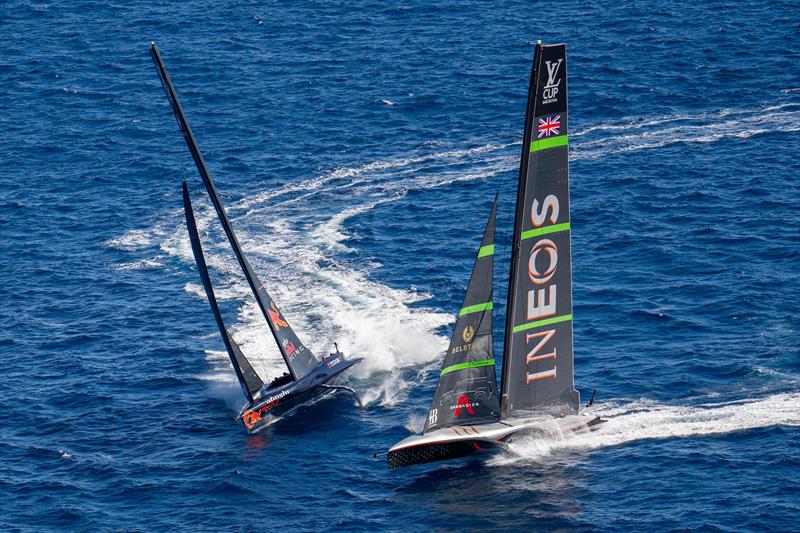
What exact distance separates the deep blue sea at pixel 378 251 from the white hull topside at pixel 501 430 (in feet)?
3.06

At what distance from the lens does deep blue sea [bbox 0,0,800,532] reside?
74500 millimetres

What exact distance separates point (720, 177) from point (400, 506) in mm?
53897

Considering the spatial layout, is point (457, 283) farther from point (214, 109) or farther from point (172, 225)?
point (214, 109)

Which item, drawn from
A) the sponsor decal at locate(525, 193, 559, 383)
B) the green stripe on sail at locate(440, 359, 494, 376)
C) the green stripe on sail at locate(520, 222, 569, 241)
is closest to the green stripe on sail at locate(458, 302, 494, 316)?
the sponsor decal at locate(525, 193, 559, 383)

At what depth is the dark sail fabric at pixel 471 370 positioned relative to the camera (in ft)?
242

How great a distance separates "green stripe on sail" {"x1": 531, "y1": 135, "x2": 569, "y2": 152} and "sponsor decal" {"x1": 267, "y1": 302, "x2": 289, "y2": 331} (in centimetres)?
2432

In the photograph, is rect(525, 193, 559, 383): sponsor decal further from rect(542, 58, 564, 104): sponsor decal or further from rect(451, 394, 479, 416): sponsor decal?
rect(542, 58, 564, 104): sponsor decal

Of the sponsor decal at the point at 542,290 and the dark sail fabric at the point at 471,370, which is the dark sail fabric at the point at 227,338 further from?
the sponsor decal at the point at 542,290

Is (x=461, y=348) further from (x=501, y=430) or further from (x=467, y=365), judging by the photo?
(x=501, y=430)

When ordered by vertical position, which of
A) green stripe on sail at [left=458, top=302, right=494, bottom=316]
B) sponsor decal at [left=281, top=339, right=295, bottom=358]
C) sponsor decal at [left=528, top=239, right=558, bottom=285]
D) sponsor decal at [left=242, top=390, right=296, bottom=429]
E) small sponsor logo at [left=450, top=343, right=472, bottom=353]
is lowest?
sponsor decal at [left=242, top=390, right=296, bottom=429]

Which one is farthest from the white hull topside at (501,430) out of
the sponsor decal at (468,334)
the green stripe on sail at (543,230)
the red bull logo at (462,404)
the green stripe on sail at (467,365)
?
the green stripe on sail at (543,230)

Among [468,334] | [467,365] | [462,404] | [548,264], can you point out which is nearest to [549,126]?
[548,264]

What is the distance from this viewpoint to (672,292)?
3762 inches

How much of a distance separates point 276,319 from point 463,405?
637 inches
